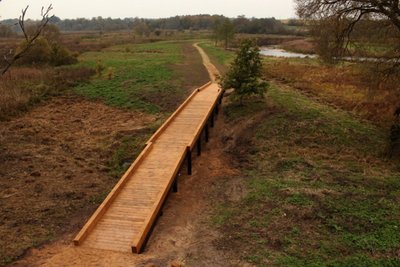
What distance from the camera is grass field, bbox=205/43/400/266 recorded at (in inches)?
479

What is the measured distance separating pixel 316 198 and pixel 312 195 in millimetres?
252

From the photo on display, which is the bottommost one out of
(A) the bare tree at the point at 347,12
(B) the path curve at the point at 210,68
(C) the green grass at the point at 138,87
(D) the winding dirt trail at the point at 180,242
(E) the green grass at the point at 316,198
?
(D) the winding dirt trail at the point at 180,242

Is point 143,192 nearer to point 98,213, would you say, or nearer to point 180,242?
point 98,213

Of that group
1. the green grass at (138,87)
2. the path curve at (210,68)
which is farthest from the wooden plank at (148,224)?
the path curve at (210,68)

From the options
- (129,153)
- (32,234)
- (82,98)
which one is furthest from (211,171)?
(82,98)

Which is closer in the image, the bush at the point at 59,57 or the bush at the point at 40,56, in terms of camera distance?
the bush at the point at 40,56

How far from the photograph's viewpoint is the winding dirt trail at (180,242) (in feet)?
38.6

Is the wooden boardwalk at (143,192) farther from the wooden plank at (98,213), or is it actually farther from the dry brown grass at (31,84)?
the dry brown grass at (31,84)

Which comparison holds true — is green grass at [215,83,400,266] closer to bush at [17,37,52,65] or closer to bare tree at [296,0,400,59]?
bare tree at [296,0,400,59]

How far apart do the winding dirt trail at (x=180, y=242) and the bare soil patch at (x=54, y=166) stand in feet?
4.99

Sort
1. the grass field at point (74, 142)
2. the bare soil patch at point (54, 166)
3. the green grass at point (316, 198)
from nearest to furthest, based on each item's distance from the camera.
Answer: the green grass at point (316, 198)
the bare soil patch at point (54, 166)
the grass field at point (74, 142)

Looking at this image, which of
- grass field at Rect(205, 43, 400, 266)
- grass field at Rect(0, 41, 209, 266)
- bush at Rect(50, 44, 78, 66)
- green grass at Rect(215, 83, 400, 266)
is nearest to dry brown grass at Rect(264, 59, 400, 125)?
grass field at Rect(205, 43, 400, 266)

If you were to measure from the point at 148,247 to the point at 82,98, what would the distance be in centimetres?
2342

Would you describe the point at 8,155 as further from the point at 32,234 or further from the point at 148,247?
the point at 148,247
